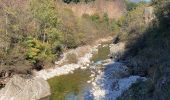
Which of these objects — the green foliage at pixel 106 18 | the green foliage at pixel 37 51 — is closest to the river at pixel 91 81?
the green foliage at pixel 37 51

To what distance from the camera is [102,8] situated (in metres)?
73.3

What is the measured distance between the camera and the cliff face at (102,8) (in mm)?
66000

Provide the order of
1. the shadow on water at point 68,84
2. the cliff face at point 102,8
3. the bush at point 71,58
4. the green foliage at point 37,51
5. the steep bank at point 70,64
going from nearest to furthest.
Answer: the shadow on water at point 68,84, the green foliage at point 37,51, the steep bank at point 70,64, the bush at point 71,58, the cliff face at point 102,8

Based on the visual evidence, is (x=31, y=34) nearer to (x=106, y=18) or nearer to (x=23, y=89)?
(x=23, y=89)

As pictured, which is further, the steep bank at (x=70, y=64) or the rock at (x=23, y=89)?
the steep bank at (x=70, y=64)

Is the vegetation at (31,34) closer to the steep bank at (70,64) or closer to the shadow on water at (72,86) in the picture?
the steep bank at (70,64)

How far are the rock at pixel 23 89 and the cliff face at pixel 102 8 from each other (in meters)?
35.1

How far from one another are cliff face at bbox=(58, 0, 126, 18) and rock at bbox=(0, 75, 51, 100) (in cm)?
3506

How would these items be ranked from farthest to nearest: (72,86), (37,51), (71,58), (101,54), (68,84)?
(101,54)
(71,58)
(37,51)
(68,84)
(72,86)

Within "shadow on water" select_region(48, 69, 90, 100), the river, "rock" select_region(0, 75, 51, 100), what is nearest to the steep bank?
the river

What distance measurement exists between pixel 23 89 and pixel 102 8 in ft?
153

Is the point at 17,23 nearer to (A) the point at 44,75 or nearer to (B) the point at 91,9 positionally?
(A) the point at 44,75

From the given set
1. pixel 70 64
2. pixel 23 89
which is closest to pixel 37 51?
pixel 70 64

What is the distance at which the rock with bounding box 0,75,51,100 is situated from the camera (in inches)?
1089
